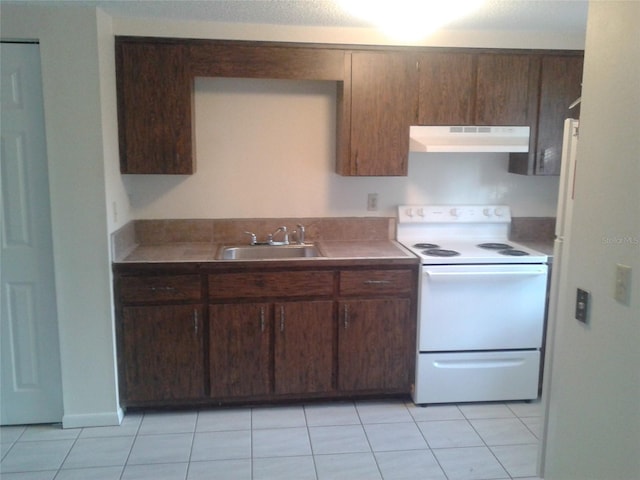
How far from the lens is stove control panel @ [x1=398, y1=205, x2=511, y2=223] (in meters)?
3.71

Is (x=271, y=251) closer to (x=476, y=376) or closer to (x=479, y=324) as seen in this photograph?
(x=479, y=324)

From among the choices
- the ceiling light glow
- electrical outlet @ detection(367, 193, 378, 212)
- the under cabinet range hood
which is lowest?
electrical outlet @ detection(367, 193, 378, 212)

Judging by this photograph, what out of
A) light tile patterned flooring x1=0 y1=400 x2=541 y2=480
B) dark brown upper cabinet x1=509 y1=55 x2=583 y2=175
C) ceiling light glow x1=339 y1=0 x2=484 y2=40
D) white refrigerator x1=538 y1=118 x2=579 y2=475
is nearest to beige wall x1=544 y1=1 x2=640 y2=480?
white refrigerator x1=538 y1=118 x2=579 y2=475

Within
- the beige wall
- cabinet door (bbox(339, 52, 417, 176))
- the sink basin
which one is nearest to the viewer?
the beige wall

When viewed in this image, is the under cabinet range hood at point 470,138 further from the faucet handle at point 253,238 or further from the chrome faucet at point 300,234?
the faucet handle at point 253,238

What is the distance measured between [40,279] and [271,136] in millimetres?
1604

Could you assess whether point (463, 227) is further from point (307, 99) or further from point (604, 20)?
point (604, 20)

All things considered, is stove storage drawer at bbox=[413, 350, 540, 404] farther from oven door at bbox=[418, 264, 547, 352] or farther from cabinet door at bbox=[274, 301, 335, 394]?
cabinet door at bbox=[274, 301, 335, 394]

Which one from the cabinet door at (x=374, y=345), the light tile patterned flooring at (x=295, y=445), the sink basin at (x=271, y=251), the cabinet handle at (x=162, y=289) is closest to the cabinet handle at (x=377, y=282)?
the cabinet door at (x=374, y=345)

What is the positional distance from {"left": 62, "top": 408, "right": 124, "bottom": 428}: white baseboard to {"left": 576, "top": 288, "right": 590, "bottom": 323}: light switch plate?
2472mm

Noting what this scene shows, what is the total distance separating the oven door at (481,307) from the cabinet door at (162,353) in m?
1.32

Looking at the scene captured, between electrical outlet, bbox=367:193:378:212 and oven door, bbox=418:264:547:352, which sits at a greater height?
electrical outlet, bbox=367:193:378:212

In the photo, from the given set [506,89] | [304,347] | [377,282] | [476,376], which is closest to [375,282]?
[377,282]

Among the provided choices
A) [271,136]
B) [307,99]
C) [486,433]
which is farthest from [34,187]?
[486,433]
